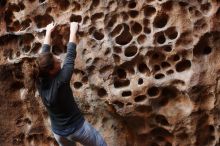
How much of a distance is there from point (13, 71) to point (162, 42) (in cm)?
136

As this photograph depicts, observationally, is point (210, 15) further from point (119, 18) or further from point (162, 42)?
point (119, 18)

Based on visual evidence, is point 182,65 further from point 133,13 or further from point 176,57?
point 133,13

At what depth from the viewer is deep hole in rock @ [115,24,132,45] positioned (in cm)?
364

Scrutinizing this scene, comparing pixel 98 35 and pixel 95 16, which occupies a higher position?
pixel 95 16

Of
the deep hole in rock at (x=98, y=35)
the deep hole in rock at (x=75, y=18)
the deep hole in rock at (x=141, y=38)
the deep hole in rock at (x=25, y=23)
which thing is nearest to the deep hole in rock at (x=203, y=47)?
the deep hole in rock at (x=141, y=38)

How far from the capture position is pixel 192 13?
11.3 ft

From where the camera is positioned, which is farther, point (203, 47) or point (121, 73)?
point (121, 73)

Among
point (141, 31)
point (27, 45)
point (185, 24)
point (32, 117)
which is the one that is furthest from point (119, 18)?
point (32, 117)

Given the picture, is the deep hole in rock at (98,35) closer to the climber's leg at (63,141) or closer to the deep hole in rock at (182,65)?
the deep hole in rock at (182,65)

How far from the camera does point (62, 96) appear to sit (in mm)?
3057

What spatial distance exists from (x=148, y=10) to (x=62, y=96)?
99cm

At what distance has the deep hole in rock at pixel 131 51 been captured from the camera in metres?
3.59

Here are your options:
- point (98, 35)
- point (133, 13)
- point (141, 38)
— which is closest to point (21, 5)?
point (98, 35)

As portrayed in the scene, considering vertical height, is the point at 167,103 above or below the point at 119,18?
below
